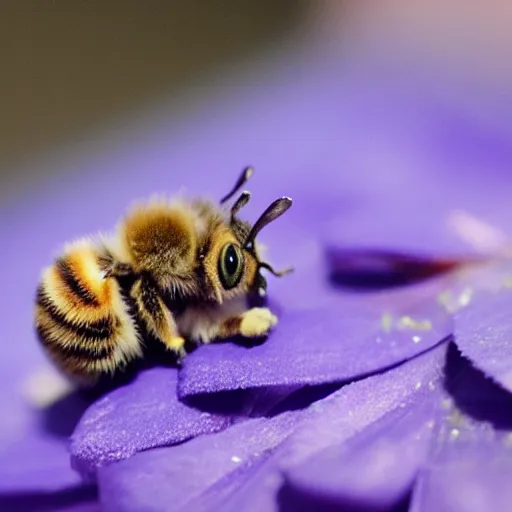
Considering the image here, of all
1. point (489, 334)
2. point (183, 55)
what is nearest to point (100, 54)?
point (183, 55)

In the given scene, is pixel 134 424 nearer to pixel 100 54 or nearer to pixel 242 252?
pixel 242 252

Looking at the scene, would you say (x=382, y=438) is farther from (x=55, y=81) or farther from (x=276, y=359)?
(x=55, y=81)

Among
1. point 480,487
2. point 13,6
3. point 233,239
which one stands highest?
point 13,6

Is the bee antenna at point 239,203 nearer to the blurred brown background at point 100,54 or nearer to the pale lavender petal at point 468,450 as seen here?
the pale lavender petal at point 468,450

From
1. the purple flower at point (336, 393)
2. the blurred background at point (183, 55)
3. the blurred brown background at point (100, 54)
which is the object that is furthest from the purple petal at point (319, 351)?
the blurred brown background at point (100, 54)

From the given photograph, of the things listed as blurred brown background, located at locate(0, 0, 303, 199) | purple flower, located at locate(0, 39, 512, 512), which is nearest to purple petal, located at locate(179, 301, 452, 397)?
purple flower, located at locate(0, 39, 512, 512)

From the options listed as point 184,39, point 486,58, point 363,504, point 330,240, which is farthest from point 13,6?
point 363,504
